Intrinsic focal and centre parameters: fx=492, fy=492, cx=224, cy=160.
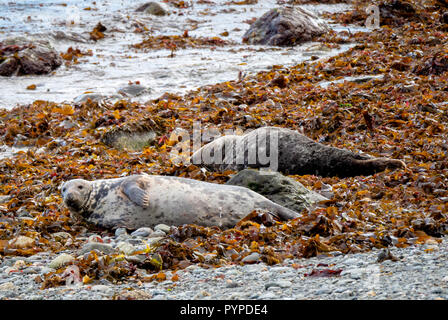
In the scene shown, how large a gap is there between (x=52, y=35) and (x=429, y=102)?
1361 cm

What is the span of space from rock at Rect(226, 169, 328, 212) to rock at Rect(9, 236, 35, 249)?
2.18m

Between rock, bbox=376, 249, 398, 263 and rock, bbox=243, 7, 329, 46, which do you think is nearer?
rock, bbox=376, 249, 398, 263

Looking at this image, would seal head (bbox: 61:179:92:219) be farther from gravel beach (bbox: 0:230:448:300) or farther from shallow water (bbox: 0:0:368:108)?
shallow water (bbox: 0:0:368:108)

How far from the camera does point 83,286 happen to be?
11.3ft

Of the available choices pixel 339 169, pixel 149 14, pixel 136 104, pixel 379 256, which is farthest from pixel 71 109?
pixel 149 14

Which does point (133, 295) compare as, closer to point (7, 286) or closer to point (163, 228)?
point (7, 286)

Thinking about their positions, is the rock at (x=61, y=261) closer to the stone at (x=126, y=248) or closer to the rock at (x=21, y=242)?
the stone at (x=126, y=248)

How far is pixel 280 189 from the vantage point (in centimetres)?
533

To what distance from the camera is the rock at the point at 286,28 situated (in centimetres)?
1542

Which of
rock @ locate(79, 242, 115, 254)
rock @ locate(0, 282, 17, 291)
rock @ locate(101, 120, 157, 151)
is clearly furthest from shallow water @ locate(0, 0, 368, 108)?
rock @ locate(0, 282, 17, 291)

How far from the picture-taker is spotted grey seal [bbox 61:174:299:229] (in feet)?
16.3

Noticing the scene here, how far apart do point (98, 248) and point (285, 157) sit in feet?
9.52

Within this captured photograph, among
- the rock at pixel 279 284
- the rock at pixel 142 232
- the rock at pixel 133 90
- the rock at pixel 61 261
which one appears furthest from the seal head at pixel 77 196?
the rock at pixel 133 90

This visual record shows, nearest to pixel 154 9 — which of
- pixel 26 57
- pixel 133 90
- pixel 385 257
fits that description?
pixel 26 57
